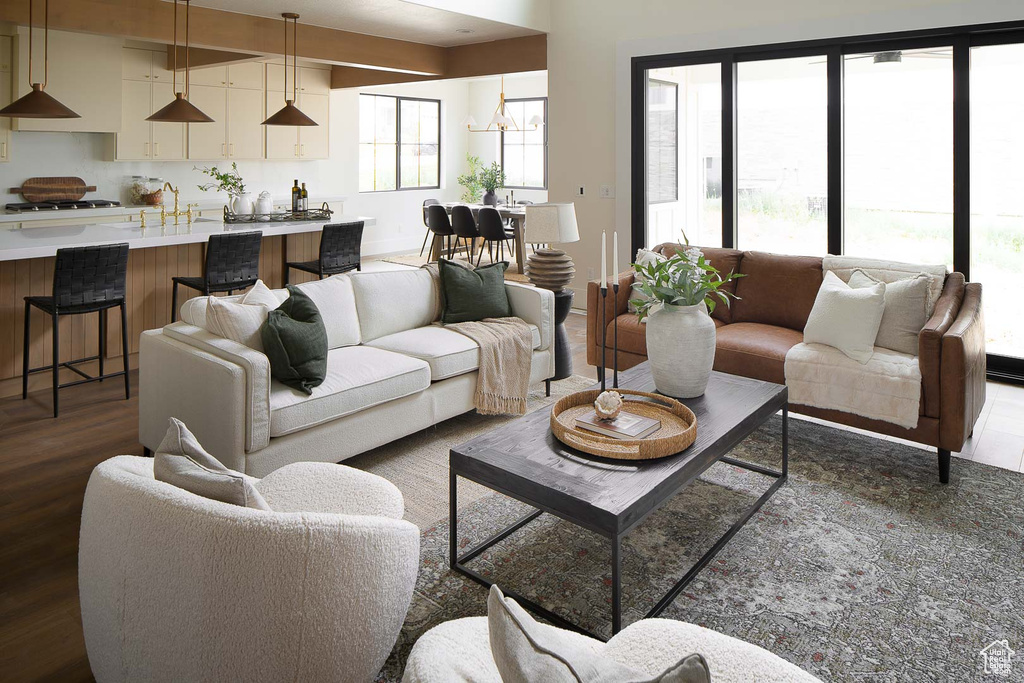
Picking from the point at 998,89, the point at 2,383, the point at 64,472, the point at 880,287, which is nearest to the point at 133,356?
the point at 2,383

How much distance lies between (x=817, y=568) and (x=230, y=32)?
577cm

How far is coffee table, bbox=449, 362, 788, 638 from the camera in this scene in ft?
7.57

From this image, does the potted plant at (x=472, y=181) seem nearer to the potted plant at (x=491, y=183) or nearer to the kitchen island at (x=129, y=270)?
the potted plant at (x=491, y=183)

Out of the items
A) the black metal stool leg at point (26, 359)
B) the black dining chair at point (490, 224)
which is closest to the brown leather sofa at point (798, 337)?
the black metal stool leg at point (26, 359)

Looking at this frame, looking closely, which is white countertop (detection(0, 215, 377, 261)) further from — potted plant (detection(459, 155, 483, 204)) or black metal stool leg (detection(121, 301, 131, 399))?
potted plant (detection(459, 155, 483, 204))

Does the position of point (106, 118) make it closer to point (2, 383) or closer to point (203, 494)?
point (2, 383)

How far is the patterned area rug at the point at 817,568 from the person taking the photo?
2.29 metres

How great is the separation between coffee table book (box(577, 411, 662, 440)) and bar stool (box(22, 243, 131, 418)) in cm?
307

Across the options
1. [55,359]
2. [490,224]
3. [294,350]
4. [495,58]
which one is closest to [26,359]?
[55,359]

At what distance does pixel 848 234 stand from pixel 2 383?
226 inches

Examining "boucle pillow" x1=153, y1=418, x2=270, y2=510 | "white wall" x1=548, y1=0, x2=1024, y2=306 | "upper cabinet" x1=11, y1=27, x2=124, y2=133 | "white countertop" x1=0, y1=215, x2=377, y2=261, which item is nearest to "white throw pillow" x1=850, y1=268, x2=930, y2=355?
"white wall" x1=548, y1=0, x2=1024, y2=306

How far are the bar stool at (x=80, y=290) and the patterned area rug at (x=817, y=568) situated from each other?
107 inches

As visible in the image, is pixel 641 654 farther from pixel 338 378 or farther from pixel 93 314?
pixel 93 314

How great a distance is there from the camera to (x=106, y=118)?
779 cm
